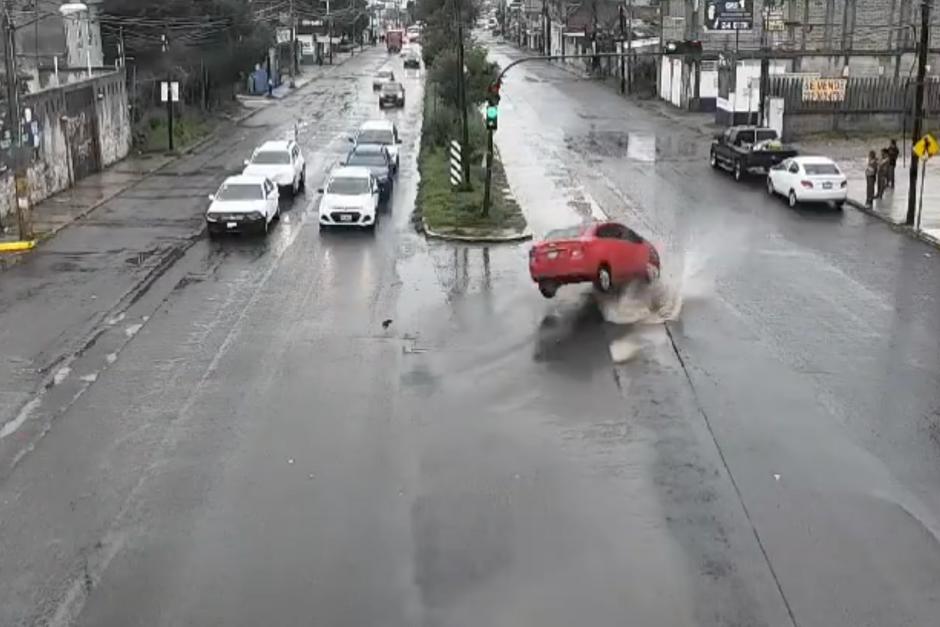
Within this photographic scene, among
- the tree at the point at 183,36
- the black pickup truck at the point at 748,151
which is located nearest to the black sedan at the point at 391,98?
the tree at the point at 183,36

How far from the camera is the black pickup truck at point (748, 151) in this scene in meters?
40.7

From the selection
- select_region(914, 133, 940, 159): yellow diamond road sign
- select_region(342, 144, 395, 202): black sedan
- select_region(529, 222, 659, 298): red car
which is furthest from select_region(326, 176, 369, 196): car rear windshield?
select_region(914, 133, 940, 159): yellow diamond road sign

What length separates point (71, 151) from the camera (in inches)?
1604

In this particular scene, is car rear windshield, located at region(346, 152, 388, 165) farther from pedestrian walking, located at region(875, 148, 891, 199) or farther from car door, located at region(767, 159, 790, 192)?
pedestrian walking, located at region(875, 148, 891, 199)

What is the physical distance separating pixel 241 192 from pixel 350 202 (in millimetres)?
2968

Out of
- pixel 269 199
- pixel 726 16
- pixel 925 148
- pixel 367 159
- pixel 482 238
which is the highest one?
pixel 726 16

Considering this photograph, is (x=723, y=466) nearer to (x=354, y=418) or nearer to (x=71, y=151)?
(x=354, y=418)

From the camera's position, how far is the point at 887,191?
3728 cm

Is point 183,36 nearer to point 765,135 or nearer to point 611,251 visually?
point 765,135

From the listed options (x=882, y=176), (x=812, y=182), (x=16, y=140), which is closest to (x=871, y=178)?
(x=882, y=176)

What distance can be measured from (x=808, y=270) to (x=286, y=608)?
17999mm

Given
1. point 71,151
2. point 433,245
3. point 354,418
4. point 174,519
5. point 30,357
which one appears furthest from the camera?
point 71,151

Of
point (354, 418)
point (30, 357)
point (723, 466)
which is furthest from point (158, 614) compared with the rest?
point (30, 357)

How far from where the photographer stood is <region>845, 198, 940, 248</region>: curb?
95.4 feet
